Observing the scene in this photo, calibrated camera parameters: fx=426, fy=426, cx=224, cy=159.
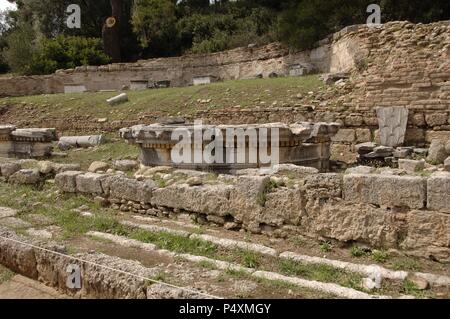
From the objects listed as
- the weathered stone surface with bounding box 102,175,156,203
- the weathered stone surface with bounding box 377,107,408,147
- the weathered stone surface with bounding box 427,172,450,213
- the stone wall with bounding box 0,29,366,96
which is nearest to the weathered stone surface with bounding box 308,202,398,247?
the weathered stone surface with bounding box 427,172,450,213

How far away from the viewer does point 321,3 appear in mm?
19234

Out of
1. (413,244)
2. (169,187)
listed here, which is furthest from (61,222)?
(413,244)

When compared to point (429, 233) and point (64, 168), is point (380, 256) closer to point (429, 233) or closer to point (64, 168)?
point (429, 233)

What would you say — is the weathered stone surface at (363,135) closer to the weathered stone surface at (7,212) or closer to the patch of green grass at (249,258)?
the patch of green grass at (249,258)

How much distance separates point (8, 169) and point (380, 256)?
693 centimetres

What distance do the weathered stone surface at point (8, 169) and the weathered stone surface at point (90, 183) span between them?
2.14 m

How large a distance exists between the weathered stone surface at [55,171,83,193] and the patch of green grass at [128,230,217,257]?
2257 millimetres

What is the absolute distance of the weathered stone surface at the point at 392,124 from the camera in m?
10.5

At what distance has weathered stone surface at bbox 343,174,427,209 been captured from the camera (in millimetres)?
→ 3969

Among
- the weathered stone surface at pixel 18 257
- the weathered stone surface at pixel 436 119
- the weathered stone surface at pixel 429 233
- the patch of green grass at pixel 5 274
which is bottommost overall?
the patch of green grass at pixel 5 274

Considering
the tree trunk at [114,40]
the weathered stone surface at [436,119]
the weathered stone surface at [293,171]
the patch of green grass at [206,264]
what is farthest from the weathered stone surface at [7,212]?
the tree trunk at [114,40]

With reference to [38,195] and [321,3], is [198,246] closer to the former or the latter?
[38,195]

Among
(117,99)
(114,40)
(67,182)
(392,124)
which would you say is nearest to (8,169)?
(67,182)

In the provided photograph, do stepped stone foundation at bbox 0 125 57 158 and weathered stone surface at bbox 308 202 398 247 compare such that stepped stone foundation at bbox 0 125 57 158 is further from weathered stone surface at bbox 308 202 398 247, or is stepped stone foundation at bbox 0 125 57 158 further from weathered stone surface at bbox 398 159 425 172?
weathered stone surface at bbox 308 202 398 247
